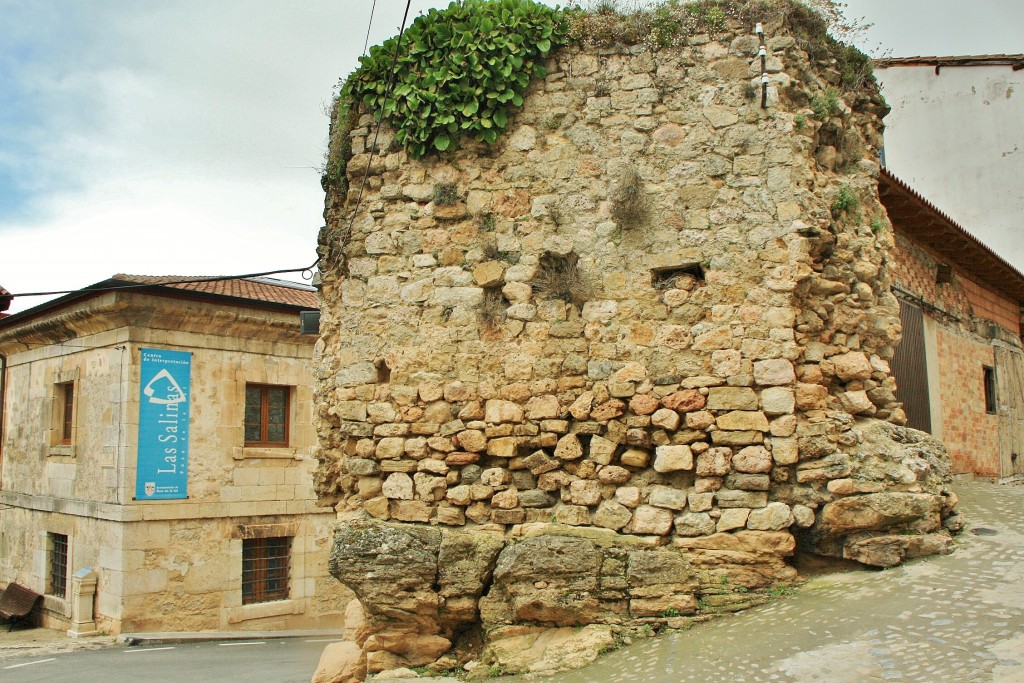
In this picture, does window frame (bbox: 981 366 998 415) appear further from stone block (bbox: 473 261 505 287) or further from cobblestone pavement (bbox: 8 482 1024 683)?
stone block (bbox: 473 261 505 287)

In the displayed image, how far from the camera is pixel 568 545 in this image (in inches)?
220

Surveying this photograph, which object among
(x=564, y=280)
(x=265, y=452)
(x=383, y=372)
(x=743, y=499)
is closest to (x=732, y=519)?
(x=743, y=499)

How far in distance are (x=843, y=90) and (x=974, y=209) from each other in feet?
42.1

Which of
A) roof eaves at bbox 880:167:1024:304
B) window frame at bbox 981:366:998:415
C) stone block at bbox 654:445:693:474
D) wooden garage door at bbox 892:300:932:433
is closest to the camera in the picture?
stone block at bbox 654:445:693:474

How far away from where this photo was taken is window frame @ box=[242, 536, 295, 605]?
575 inches

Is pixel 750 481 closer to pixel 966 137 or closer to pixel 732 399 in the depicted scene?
pixel 732 399

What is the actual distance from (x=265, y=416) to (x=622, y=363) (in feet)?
35.7

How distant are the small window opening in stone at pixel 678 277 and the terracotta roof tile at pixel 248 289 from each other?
31.7 ft

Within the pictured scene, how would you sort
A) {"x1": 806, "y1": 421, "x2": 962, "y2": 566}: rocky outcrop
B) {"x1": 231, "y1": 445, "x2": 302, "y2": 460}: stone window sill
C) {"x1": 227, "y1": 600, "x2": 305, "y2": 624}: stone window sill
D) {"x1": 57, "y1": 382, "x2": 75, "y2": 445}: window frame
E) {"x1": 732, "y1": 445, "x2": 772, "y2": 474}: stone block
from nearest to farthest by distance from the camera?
{"x1": 806, "y1": 421, "x2": 962, "y2": 566}: rocky outcrop, {"x1": 732, "y1": 445, "x2": 772, "y2": 474}: stone block, {"x1": 227, "y1": 600, "x2": 305, "y2": 624}: stone window sill, {"x1": 231, "y1": 445, "x2": 302, "y2": 460}: stone window sill, {"x1": 57, "y1": 382, "x2": 75, "y2": 445}: window frame

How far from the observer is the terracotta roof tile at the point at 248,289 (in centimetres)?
1406

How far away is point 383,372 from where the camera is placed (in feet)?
20.9

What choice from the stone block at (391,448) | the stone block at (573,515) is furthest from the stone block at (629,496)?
the stone block at (391,448)

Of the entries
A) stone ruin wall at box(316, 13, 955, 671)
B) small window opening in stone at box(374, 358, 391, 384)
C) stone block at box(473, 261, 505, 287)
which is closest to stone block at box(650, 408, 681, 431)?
stone ruin wall at box(316, 13, 955, 671)

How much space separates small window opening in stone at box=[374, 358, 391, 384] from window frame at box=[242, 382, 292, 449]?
30.3 feet
